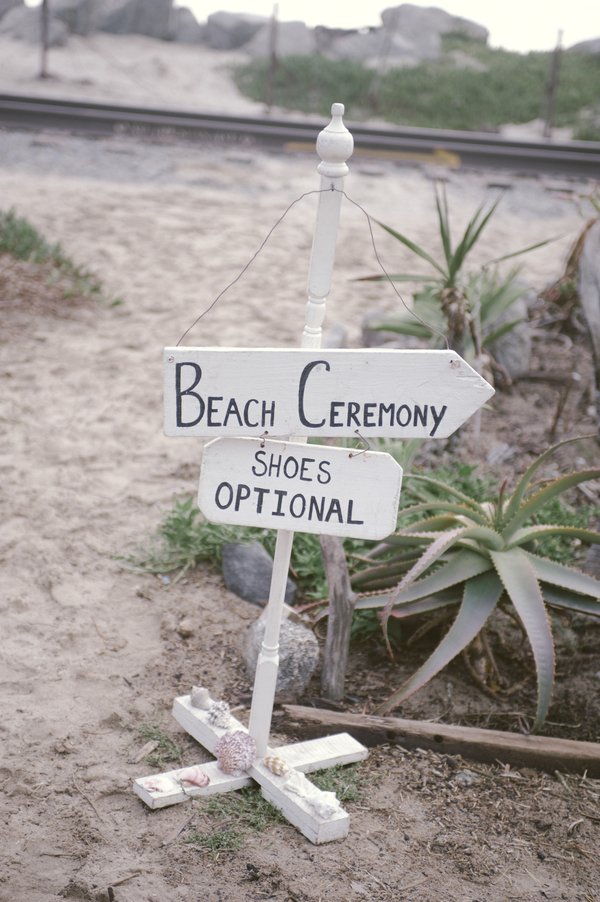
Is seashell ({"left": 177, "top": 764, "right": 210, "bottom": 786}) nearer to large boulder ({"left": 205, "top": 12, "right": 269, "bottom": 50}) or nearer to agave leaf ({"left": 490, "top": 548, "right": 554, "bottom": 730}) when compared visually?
agave leaf ({"left": 490, "top": 548, "right": 554, "bottom": 730})

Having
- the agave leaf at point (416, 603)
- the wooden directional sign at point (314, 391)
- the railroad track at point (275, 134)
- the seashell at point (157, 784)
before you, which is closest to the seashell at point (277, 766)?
the seashell at point (157, 784)

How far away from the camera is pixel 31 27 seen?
46.6 feet

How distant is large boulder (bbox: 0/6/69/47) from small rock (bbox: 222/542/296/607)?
40.2ft

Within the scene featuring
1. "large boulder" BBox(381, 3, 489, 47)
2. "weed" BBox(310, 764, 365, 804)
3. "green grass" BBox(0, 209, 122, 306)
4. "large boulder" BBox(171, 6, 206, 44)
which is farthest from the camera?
"large boulder" BBox(381, 3, 489, 47)

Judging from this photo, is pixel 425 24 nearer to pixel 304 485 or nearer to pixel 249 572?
pixel 249 572

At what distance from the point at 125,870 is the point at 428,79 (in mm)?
12946

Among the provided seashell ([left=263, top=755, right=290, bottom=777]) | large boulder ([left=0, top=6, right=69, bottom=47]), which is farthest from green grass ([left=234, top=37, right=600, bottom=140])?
seashell ([left=263, top=755, right=290, bottom=777])

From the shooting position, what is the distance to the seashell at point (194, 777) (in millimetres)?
2516

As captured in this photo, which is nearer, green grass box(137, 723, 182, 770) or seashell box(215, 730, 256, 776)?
seashell box(215, 730, 256, 776)

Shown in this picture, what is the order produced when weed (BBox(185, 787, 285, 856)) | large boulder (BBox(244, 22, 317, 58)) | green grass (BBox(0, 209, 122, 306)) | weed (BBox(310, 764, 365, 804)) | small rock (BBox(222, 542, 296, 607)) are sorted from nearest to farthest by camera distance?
weed (BBox(185, 787, 285, 856)), weed (BBox(310, 764, 365, 804)), small rock (BBox(222, 542, 296, 607)), green grass (BBox(0, 209, 122, 306)), large boulder (BBox(244, 22, 317, 58))

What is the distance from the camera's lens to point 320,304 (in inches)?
93.6

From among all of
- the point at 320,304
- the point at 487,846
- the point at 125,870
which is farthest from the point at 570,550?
the point at 125,870

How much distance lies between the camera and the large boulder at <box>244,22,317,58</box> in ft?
50.3

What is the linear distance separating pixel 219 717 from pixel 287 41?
14.7m
